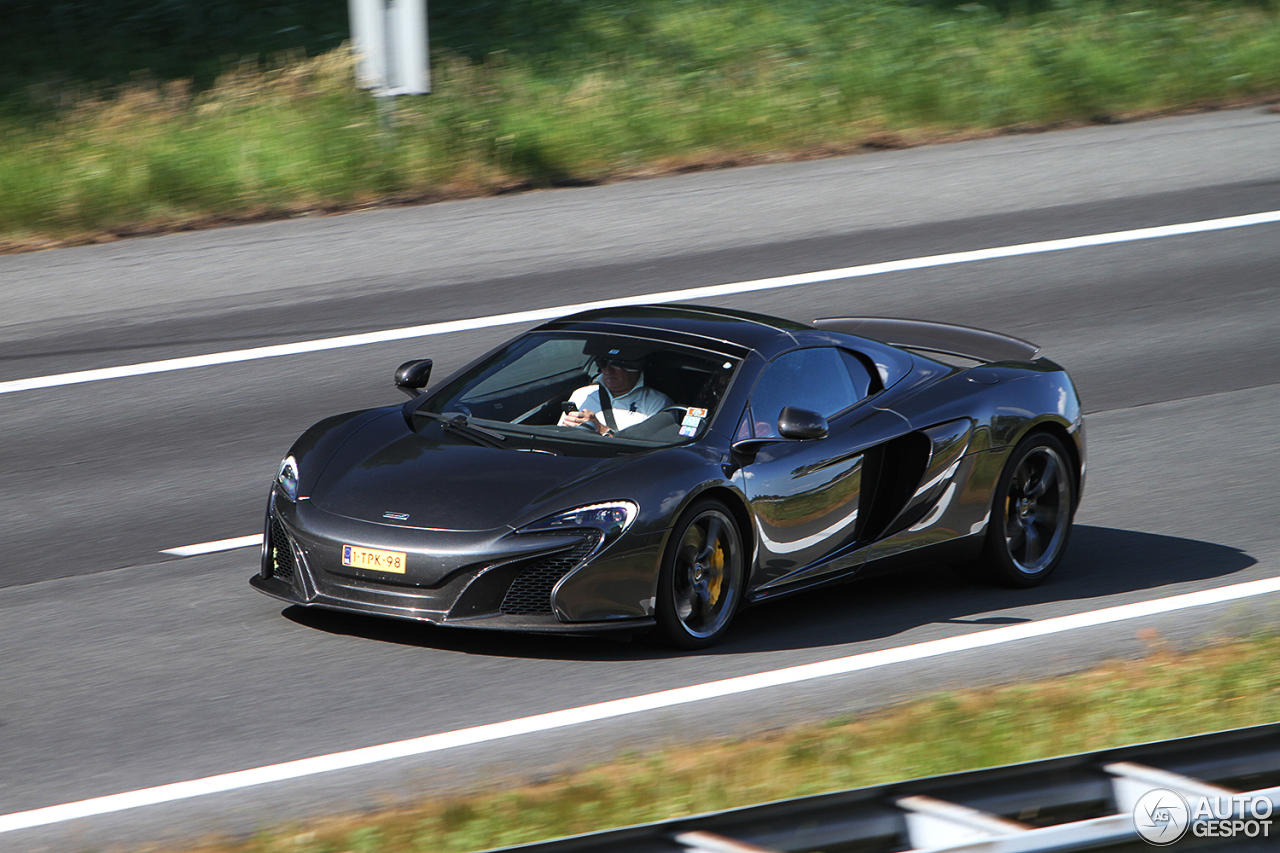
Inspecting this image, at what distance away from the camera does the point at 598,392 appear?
26.7 feet

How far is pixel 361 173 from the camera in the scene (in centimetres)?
1658

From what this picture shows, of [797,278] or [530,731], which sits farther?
[797,278]

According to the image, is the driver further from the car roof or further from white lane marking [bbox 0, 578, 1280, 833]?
white lane marking [bbox 0, 578, 1280, 833]

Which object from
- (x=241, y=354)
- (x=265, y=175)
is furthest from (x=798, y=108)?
(x=241, y=354)

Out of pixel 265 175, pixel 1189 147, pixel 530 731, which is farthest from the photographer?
pixel 1189 147

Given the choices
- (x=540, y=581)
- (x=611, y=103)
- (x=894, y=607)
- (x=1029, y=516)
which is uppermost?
(x=611, y=103)

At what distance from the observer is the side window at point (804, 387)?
8.04m

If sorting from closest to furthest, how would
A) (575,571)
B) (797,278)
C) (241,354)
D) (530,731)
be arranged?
(530,731) < (575,571) < (241,354) < (797,278)

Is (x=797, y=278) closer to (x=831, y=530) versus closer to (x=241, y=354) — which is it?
(x=241, y=354)

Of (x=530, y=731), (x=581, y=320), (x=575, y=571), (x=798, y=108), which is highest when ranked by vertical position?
(x=798, y=108)

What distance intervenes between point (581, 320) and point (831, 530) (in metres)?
1.60

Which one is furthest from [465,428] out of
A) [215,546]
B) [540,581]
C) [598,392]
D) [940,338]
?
[940,338]

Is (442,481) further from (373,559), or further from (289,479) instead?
(289,479)

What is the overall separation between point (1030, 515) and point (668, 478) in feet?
8.58
